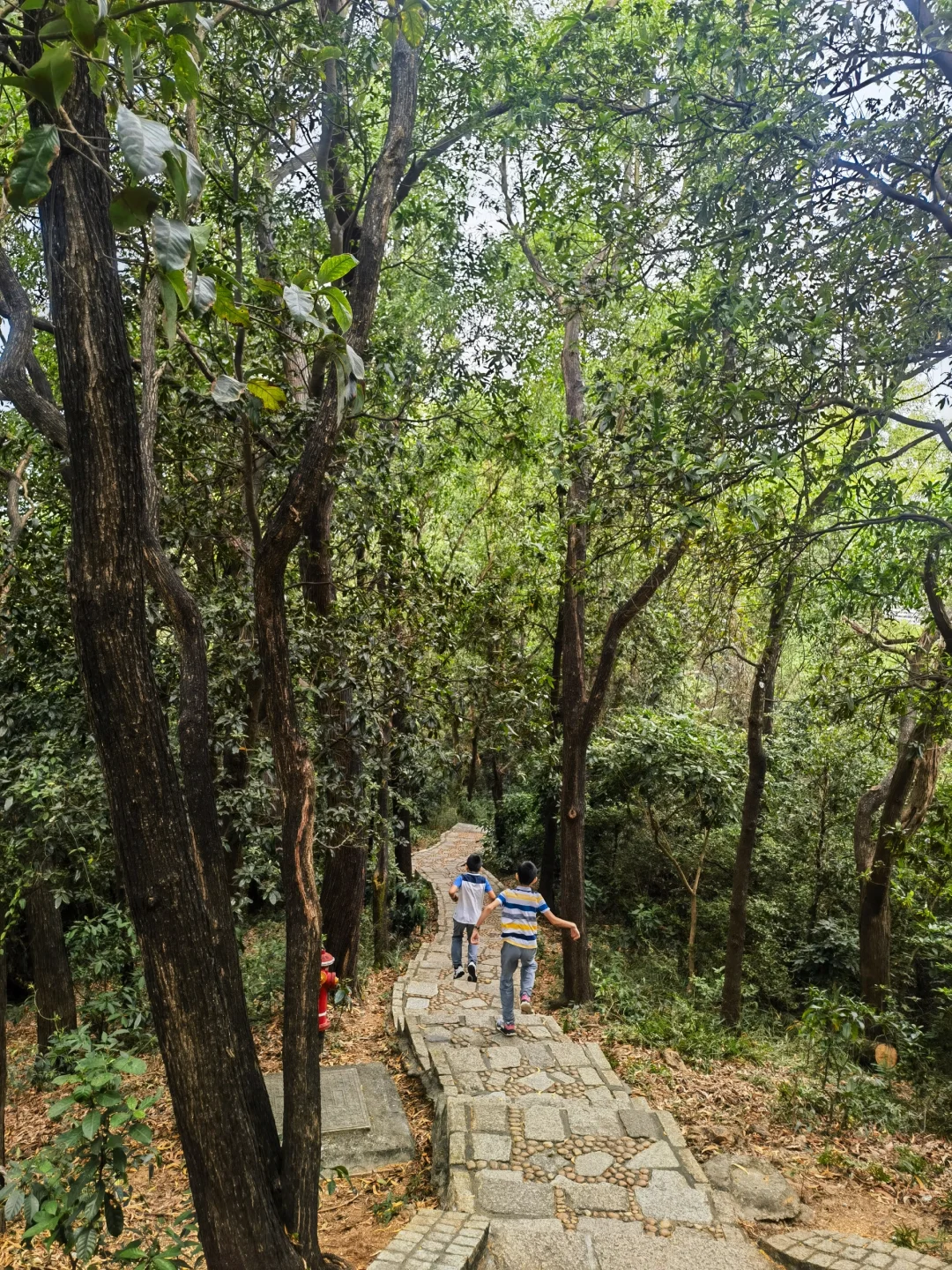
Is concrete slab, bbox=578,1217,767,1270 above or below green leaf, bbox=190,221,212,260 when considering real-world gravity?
below

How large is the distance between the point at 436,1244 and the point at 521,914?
11.0 feet

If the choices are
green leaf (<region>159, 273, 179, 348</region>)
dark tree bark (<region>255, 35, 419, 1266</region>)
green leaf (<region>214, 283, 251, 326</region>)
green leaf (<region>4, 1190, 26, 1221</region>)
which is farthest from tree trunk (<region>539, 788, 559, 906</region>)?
green leaf (<region>159, 273, 179, 348</region>)

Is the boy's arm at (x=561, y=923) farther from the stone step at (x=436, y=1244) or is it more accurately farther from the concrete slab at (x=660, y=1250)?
the stone step at (x=436, y=1244)

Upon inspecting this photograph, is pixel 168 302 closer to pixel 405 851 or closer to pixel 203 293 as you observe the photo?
pixel 203 293

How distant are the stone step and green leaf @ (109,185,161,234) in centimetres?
460

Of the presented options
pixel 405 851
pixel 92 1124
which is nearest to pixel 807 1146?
pixel 92 1124

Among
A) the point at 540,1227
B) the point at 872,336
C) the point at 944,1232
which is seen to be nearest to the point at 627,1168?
the point at 540,1227

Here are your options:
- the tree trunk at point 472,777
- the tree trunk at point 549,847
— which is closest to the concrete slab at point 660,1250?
the tree trunk at point 549,847

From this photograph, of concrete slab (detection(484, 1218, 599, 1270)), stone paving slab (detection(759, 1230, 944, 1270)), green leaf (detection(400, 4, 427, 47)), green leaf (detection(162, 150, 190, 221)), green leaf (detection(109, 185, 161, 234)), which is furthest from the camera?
concrete slab (detection(484, 1218, 599, 1270))

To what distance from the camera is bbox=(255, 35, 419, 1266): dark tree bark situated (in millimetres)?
4008

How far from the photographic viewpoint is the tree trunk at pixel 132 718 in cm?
316

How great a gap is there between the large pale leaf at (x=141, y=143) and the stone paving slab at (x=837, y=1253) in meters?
5.57

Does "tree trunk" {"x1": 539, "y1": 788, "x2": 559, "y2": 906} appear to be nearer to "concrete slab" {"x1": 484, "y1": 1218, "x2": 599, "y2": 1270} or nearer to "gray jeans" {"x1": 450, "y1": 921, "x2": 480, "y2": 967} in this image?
"gray jeans" {"x1": 450, "y1": 921, "x2": 480, "y2": 967}

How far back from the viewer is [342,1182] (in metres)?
5.75
